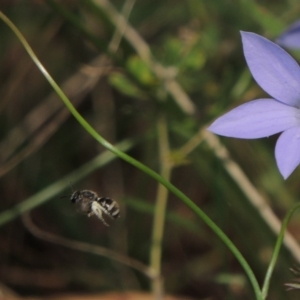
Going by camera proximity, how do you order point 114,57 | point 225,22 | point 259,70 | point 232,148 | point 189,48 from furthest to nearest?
1. point 225,22
2. point 232,148
3. point 189,48
4. point 114,57
5. point 259,70

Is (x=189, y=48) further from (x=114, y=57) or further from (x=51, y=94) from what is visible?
(x=51, y=94)

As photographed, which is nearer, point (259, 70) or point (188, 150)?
point (259, 70)

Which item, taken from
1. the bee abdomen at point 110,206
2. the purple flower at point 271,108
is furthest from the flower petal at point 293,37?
the bee abdomen at point 110,206

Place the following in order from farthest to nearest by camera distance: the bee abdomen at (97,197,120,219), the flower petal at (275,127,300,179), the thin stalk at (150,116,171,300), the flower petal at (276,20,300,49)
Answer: the thin stalk at (150,116,171,300)
the bee abdomen at (97,197,120,219)
the flower petal at (276,20,300,49)
the flower petal at (275,127,300,179)

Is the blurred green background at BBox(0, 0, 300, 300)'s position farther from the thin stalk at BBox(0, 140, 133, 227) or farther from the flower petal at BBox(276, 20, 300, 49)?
the flower petal at BBox(276, 20, 300, 49)

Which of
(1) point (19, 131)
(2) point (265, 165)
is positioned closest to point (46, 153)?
(1) point (19, 131)

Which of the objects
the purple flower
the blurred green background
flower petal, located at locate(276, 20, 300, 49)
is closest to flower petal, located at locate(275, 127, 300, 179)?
the purple flower

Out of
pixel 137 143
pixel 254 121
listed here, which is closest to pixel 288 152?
pixel 254 121

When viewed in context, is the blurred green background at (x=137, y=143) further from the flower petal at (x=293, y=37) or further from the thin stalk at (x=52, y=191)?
the flower petal at (x=293, y=37)
